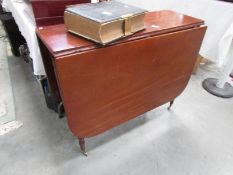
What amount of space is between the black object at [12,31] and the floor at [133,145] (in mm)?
846

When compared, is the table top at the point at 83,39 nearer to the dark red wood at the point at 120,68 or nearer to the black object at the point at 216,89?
the dark red wood at the point at 120,68

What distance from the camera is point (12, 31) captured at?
83.8 inches

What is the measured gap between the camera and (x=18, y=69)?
215 cm

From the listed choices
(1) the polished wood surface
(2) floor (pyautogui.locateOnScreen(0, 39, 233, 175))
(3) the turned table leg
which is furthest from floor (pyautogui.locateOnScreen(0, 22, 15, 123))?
(1) the polished wood surface

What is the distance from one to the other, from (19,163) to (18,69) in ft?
4.07

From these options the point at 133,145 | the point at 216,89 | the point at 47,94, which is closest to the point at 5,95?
the point at 47,94

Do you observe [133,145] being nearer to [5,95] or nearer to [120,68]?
[120,68]

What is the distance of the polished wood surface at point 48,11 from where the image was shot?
1.00 meters

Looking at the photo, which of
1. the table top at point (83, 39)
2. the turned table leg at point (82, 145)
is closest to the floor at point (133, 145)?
the turned table leg at point (82, 145)

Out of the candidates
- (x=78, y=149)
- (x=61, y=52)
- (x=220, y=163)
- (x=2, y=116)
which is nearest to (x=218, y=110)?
(x=220, y=163)

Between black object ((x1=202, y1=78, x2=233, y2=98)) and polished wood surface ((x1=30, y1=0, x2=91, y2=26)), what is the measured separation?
1523 mm

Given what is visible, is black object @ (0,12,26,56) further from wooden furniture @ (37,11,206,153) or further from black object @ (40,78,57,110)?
wooden furniture @ (37,11,206,153)

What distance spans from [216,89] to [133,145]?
3.61ft

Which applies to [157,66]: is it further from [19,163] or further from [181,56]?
[19,163]
